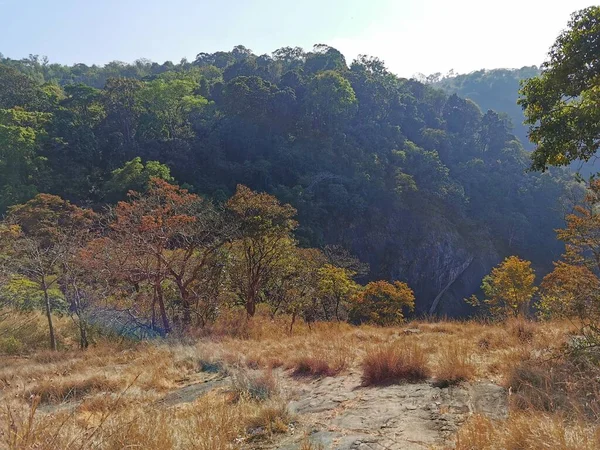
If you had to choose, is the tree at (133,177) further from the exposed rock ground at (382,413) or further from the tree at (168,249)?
the exposed rock ground at (382,413)

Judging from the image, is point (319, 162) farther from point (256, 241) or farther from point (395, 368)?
point (395, 368)

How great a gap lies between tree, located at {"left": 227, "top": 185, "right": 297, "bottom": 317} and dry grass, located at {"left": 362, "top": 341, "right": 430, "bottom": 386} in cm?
822

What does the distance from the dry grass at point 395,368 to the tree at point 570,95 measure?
3887 mm

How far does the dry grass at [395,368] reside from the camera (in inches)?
191

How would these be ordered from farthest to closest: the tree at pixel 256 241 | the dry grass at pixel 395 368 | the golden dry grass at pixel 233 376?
the tree at pixel 256 241, the dry grass at pixel 395 368, the golden dry grass at pixel 233 376

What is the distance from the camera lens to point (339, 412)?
412 centimetres

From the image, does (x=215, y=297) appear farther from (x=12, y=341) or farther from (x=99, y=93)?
(x=99, y=93)

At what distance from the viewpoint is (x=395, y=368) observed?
493cm

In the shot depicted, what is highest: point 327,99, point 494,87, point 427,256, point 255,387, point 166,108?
point 494,87

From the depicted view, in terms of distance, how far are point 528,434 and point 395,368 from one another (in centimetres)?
238

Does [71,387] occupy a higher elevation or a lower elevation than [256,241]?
lower

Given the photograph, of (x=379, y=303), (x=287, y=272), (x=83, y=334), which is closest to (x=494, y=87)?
(x=379, y=303)

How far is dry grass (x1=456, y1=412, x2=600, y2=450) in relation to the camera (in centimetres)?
238

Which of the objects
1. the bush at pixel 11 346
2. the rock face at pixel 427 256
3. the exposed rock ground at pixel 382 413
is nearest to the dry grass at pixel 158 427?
the exposed rock ground at pixel 382 413
